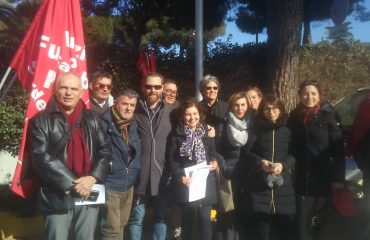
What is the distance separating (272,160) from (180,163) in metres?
0.84

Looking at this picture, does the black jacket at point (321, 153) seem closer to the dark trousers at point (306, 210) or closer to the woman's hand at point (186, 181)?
the dark trousers at point (306, 210)

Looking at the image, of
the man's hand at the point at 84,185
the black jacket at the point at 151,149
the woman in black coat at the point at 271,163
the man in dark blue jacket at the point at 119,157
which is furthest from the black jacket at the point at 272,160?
the man's hand at the point at 84,185

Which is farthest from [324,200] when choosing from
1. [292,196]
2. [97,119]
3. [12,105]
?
[12,105]

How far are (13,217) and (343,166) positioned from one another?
389 cm

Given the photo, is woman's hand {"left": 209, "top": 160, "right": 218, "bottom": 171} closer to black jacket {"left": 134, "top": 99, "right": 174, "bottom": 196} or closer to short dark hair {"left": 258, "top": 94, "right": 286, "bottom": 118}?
black jacket {"left": 134, "top": 99, "right": 174, "bottom": 196}

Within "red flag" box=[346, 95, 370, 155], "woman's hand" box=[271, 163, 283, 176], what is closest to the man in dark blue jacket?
"woman's hand" box=[271, 163, 283, 176]

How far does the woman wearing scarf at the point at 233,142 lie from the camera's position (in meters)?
4.51

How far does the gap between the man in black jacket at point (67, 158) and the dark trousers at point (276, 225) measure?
1.54 metres

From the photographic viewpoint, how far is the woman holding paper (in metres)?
4.38

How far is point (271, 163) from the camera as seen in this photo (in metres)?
4.25

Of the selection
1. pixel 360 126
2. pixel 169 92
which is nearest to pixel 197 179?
pixel 169 92

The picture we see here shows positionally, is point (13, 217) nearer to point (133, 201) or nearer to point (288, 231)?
point (133, 201)

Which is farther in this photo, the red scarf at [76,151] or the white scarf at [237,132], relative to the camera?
the white scarf at [237,132]

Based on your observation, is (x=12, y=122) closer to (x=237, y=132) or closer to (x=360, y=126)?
(x=237, y=132)
